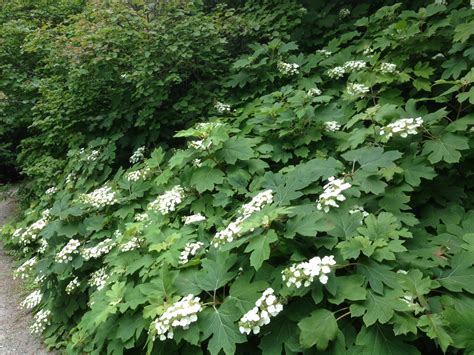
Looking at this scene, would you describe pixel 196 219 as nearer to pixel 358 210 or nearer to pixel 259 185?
pixel 259 185

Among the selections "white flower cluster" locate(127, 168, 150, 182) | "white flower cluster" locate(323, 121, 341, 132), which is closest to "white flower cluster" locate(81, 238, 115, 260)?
"white flower cluster" locate(127, 168, 150, 182)

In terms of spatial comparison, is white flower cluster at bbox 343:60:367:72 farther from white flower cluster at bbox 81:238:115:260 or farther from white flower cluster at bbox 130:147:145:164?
white flower cluster at bbox 81:238:115:260

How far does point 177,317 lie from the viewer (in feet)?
5.79

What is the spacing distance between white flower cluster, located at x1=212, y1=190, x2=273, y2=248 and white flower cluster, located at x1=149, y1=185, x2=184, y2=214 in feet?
2.45

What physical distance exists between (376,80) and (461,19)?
0.89 m

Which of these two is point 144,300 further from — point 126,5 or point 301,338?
point 126,5

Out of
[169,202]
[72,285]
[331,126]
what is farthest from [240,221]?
[72,285]

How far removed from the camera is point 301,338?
162 cm

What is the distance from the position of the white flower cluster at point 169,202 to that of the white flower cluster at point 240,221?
2.45ft

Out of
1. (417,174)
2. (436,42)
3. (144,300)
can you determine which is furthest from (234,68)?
(144,300)

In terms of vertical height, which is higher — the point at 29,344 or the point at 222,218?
the point at 222,218

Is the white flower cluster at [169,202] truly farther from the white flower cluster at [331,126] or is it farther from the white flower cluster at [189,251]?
the white flower cluster at [331,126]

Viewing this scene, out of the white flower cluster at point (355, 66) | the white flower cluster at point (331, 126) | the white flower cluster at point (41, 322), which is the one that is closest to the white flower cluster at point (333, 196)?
the white flower cluster at point (331, 126)

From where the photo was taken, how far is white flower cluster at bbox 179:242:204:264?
2.24 m
